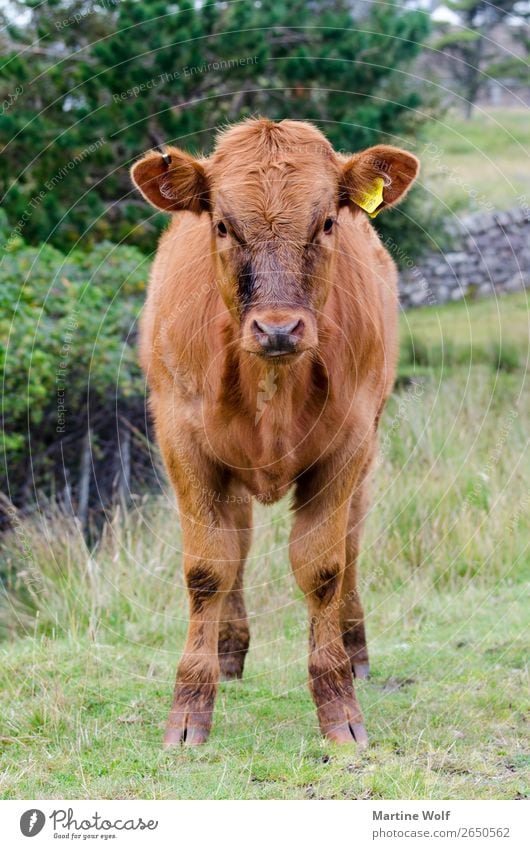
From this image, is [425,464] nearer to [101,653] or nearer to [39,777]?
[101,653]

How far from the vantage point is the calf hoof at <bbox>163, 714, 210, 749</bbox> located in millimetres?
5926

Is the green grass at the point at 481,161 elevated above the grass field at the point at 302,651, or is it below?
above

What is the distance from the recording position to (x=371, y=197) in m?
5.77

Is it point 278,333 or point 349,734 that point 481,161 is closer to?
point 349,734

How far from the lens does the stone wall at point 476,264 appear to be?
18750 millimetres

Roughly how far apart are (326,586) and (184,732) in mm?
1054

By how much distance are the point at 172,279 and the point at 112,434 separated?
603 centimetres

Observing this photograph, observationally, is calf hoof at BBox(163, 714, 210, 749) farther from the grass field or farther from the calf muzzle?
the calf muzzle

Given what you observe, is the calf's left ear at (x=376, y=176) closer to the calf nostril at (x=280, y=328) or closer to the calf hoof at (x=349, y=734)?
the calf nostril at (x=280, y=328)

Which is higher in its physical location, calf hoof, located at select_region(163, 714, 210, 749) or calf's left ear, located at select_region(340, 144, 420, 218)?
calf's left ear, located at select_region(340, 144, 420, 218)

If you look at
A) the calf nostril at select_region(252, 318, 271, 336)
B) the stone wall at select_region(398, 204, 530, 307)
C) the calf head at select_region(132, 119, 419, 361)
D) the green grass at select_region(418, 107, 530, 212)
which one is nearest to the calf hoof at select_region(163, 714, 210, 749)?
the calf head at select_region(132, 119, 419, 361)

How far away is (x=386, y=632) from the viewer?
27.5 ft

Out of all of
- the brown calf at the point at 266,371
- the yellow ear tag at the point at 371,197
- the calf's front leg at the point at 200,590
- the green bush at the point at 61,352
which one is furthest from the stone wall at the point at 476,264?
the calf's front leg at the point at 200,590

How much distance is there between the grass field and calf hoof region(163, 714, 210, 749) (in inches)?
3.4
